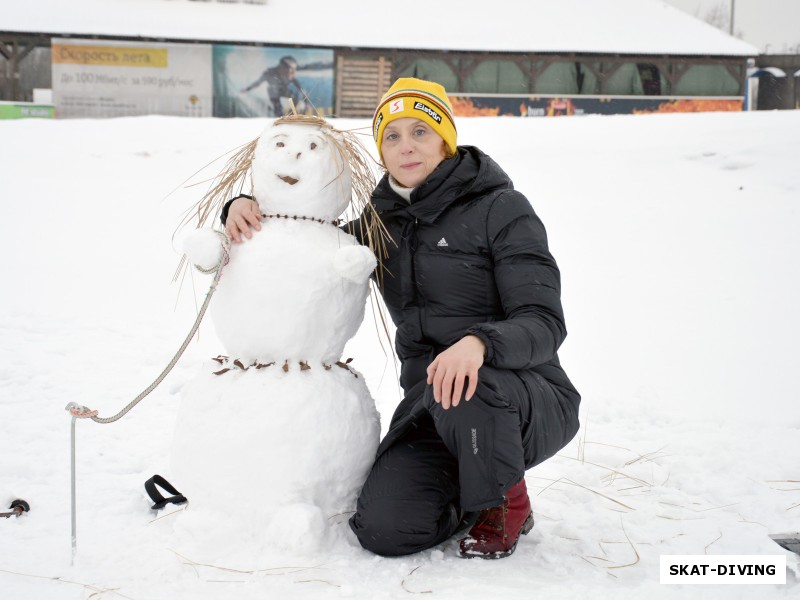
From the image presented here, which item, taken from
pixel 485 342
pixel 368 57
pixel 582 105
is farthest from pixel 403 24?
pixel 485 342

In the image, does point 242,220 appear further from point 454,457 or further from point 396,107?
point 454,457

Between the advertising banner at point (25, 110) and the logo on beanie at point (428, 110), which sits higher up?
the advertising banner at point (25, 110)

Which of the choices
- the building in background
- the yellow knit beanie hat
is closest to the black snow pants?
the yellow knit beanie hat

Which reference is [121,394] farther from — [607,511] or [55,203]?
[55,203]

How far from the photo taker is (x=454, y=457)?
202cm

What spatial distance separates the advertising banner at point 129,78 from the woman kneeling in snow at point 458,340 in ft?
40.1

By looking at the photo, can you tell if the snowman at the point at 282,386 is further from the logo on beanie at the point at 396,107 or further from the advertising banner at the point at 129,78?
the advertising banner at the point at 129,78

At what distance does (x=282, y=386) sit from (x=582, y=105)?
1381cm

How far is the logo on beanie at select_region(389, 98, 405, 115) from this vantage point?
208 centimetres

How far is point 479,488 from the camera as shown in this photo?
1.75 m

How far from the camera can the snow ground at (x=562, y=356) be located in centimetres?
173

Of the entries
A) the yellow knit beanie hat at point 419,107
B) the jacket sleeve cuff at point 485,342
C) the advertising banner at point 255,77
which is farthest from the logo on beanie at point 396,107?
the advertising banner at point 255,77

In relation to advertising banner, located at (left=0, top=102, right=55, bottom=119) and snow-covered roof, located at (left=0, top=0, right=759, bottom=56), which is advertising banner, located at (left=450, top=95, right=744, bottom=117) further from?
advertising banner, located at (left=0, top=102, right=55, bottom=119)

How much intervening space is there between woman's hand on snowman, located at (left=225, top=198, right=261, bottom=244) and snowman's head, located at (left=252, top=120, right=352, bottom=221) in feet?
0.17
